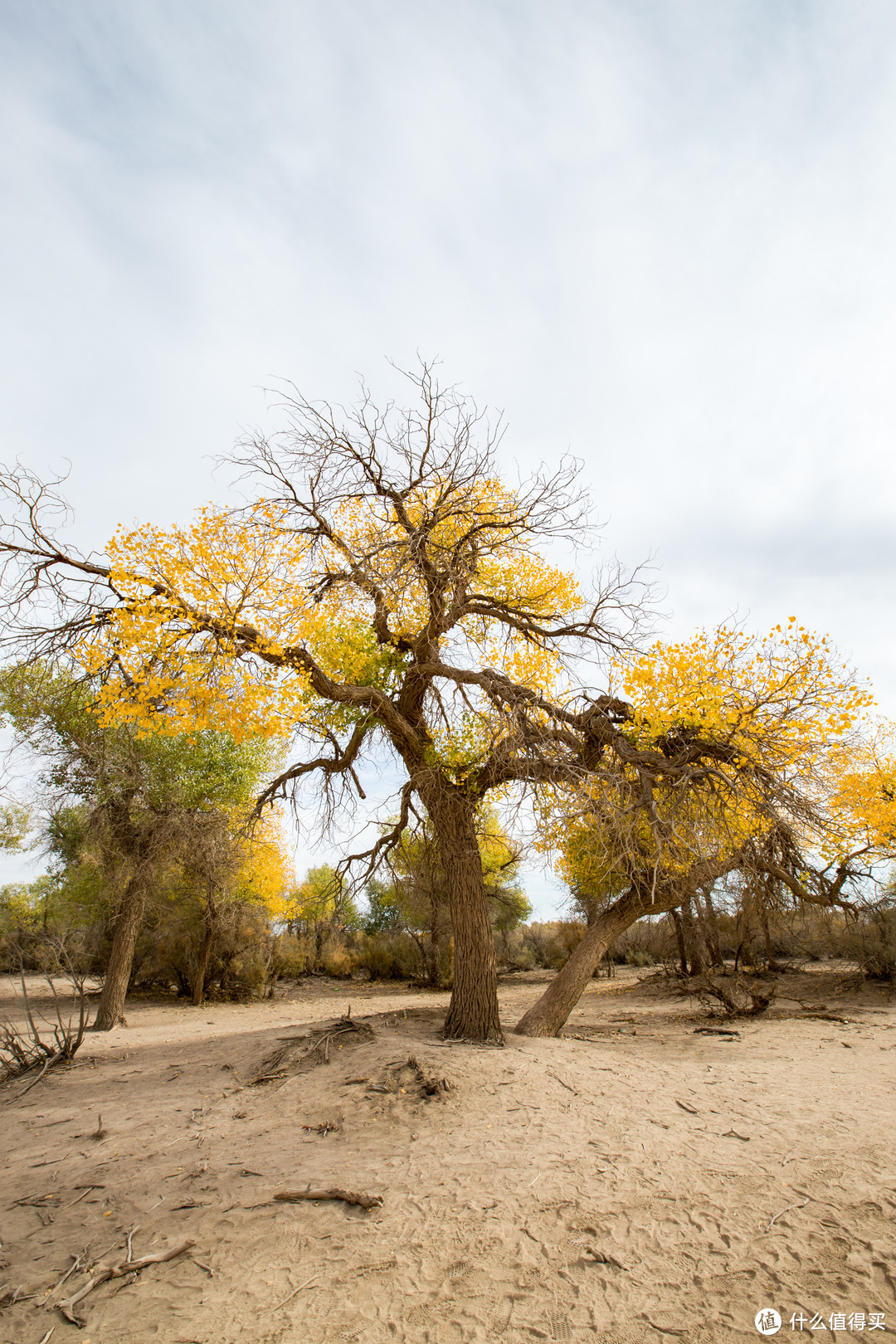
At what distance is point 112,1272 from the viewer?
3.13 m

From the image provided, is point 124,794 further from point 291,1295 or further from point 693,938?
point 693,938

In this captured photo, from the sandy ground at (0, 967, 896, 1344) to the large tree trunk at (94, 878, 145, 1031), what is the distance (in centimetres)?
642

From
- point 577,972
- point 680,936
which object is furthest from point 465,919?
point 680,936

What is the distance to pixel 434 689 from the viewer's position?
27.3 ft

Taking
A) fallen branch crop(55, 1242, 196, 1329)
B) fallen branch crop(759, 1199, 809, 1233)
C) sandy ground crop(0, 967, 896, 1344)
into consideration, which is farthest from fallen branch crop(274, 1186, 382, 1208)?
fallen branch crop(759, 1199, 809, 1233)

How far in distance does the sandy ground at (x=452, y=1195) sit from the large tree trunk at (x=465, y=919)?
27.8 inches

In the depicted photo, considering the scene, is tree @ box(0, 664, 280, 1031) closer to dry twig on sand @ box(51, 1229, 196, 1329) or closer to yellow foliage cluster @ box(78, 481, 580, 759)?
yellow foliage cluster @ box(78, 481, 580, 759)

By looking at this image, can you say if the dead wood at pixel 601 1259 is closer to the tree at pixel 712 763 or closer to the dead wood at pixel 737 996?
the tree at pixel 712 763

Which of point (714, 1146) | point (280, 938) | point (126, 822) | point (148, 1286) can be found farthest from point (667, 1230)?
point (280, 938)

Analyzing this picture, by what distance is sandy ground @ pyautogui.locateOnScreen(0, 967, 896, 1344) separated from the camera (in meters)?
2.84

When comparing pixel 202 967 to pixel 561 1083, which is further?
pixel 202 967

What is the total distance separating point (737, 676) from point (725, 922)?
17176 millimetres

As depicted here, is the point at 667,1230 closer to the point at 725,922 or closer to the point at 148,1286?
the point at 148,1286

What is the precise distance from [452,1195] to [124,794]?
12208mm
